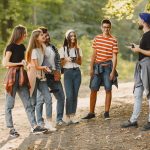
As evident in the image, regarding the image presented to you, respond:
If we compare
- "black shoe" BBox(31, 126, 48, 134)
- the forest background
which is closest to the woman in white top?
"black shoe" BBox(31, 126, 48, 134)

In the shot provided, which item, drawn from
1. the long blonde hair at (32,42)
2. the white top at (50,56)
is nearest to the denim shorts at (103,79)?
the white top at (50,56)

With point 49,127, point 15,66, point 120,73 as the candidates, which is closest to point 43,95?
point 49,127

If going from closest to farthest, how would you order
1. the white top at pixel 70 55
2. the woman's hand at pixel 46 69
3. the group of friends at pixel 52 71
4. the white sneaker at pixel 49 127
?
the group of friends at pixel 52 71
the woman's hand at pixel 46 69
the white sneaker at pixel 49 127
the white top at pixel 70 55

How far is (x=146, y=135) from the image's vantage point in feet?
27.8

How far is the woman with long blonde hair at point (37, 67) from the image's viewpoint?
9328 millimetres

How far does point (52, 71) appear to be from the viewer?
9.68 meters

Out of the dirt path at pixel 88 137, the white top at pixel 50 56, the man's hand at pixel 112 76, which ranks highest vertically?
the white top at pixel 50 56

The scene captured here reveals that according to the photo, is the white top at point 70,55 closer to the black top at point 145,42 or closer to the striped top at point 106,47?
the striped top at point 106,47

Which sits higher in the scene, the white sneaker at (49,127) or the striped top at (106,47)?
the striped top at (106,47)

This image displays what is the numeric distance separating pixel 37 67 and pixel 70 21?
2803 cm

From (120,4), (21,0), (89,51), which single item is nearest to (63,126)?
(120,4)

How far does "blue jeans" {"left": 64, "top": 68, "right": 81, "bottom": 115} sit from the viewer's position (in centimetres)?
1020

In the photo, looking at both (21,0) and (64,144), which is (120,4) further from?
(21,0)

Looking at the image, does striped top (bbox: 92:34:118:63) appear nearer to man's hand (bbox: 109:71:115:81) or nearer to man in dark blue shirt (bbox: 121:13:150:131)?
man's hand (bbox: 109:71:115:81)
